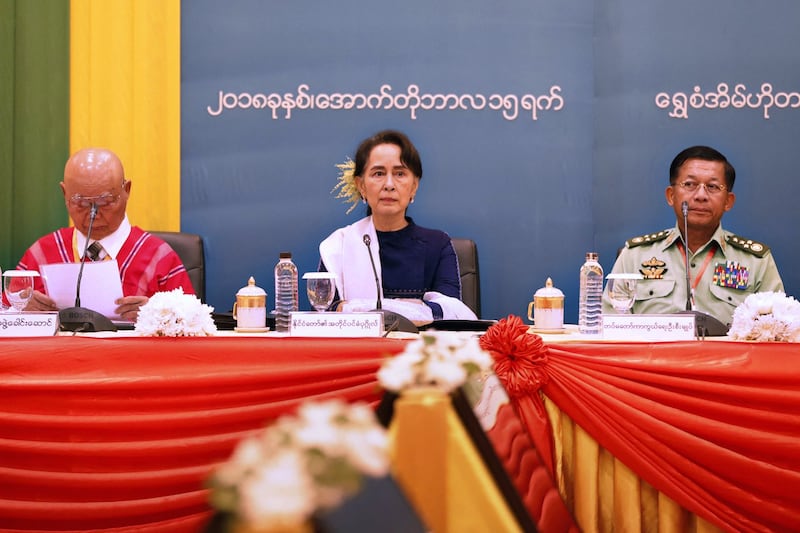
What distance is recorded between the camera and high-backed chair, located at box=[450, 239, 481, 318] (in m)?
3.09

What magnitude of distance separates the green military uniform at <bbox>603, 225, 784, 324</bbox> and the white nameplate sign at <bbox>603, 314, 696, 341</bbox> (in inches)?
37.0

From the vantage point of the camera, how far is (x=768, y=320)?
1.88 metres

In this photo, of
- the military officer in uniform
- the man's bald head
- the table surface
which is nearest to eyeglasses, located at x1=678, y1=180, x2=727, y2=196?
the military officer in uniform

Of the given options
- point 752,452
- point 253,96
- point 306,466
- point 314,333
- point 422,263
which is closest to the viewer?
point 306,466

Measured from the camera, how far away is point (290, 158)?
3.54 m

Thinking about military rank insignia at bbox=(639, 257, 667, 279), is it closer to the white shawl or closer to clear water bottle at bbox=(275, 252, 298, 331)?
the white shawl

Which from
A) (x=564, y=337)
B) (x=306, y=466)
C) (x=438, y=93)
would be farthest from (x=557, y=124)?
(x=306, y=466)

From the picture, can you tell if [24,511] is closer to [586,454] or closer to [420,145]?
[586,454]

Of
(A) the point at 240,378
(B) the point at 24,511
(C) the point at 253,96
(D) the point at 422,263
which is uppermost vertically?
(C) the point at 253,96

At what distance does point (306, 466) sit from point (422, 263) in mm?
2281

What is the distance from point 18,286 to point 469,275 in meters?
1.58

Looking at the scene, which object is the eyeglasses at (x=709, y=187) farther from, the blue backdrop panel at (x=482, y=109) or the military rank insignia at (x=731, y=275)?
the blue backdrop panel at (x=482, y=109)

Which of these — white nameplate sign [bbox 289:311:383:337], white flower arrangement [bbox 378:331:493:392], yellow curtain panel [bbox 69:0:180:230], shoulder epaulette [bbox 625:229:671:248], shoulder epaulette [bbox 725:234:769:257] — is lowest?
white flower arrangement [bbox 378:331:493:392]

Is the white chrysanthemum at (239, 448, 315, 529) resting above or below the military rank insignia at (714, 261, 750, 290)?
below
